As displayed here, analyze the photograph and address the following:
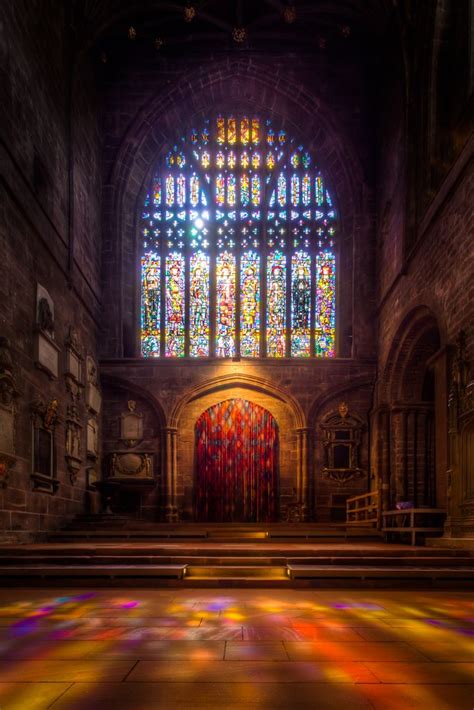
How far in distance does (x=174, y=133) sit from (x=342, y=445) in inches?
359

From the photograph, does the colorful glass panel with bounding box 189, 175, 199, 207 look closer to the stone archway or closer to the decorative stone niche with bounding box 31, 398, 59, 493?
the stone archway

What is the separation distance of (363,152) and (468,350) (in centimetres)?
964

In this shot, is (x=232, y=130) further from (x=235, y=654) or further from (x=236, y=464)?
(x=235, y=654)

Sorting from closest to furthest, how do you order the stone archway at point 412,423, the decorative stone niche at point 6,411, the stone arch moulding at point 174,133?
the decorative stone niche at point 6,411, the stone archway at point 412,423, the stone arch moulding at point 174,133

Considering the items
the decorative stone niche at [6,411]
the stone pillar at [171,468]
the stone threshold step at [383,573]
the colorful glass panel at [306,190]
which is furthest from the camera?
the colorful glass panel at [306,190]

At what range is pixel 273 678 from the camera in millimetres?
3520

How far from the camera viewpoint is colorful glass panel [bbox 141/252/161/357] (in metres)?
19.2

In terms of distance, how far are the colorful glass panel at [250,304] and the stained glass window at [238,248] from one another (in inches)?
1.0

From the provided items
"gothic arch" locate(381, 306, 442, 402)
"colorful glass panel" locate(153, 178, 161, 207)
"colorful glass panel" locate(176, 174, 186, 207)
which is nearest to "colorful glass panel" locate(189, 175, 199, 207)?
"colorful glass panel" locate(176, 174, 186, 207)

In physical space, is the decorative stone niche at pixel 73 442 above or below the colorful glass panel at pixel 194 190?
below

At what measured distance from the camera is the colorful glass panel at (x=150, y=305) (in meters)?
19.2

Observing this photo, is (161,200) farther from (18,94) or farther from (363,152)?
(18,94)

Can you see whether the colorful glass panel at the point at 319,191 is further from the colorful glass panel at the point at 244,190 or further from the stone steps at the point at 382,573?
the stone steps at the point at 382,573

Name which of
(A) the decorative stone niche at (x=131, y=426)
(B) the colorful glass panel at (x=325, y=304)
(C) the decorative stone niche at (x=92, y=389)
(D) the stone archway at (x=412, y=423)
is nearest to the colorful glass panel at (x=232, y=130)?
(B) the colorful glass panel at (x=325, y=304)
